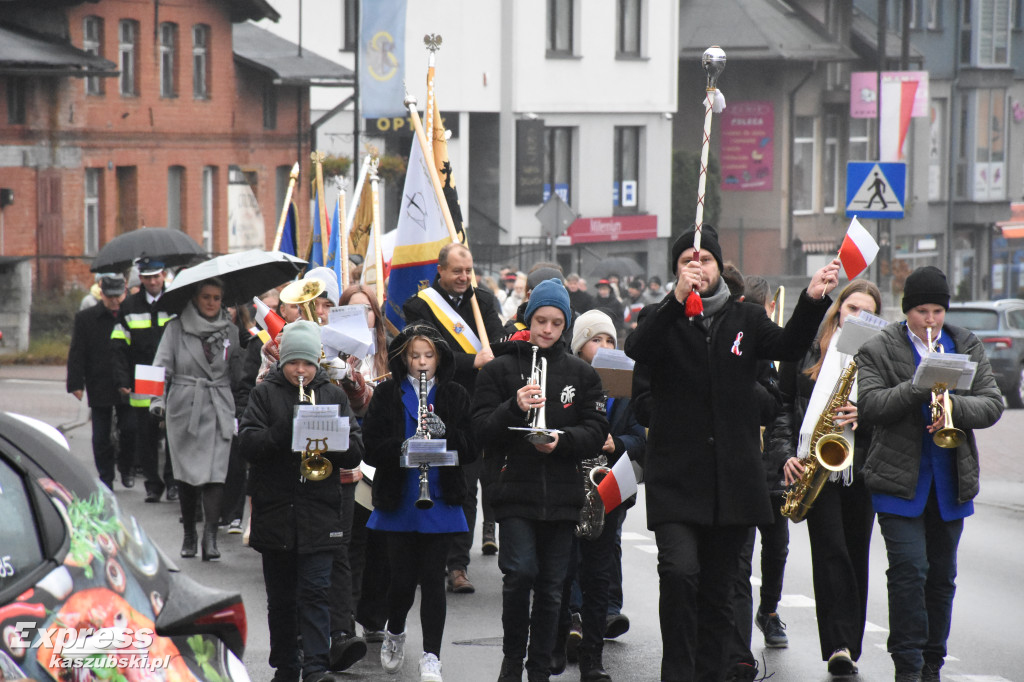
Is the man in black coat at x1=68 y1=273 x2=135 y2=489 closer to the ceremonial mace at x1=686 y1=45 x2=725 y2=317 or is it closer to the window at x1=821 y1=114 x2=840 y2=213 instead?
the ceremonial mace at x1=686 y1=45 x2=725 y2=317

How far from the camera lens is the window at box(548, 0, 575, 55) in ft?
148

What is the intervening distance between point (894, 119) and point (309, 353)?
38.8 meters

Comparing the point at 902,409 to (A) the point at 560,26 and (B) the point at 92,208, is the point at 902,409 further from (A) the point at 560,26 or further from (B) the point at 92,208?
(A) the point at 560,26

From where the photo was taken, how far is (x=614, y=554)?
8422mm

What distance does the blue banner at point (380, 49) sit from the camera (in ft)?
96.4

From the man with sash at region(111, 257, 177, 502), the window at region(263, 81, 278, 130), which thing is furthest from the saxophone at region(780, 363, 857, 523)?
the window at region(263, 81, 278, 130)

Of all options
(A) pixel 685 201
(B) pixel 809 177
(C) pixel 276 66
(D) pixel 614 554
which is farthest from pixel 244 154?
(D) pixel 614 554

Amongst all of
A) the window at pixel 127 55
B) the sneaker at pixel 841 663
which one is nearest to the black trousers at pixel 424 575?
the sneaker at pixel 841 663

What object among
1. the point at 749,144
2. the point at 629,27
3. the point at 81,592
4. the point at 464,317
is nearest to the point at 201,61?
the point at 629,27

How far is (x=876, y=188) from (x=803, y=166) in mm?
37607

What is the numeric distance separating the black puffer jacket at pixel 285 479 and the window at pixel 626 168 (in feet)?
133

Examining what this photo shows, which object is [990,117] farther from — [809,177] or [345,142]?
[345,142]

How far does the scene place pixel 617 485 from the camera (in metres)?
7.81

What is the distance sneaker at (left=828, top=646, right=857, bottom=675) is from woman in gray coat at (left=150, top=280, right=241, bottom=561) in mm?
4647
